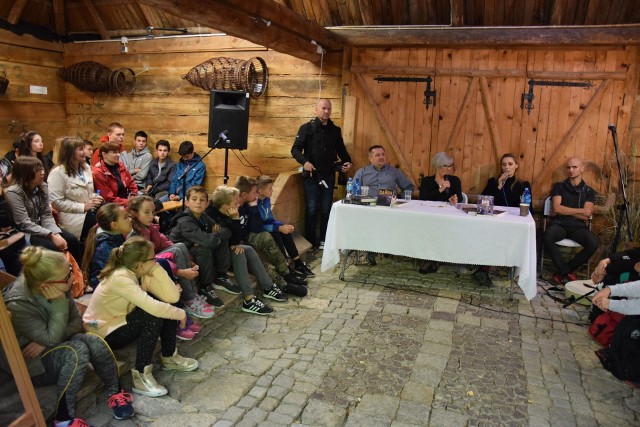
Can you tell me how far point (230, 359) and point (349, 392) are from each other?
849 mm

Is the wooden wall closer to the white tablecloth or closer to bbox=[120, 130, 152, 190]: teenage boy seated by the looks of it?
bbox=[120, 130, 152, 190]: teenage boy seated

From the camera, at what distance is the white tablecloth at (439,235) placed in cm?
455

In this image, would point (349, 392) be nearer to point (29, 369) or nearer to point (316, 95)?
point (29, 369)

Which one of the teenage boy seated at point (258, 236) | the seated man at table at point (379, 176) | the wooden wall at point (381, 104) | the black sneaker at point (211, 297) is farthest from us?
the seated man at table at point (379, 176)

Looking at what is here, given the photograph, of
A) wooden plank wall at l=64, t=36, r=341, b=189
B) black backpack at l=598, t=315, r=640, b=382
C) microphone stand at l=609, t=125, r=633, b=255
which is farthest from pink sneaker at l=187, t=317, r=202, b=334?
microphone stand at l=609, t=125, r=633, b=255

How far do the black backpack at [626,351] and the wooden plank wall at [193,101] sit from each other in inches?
161

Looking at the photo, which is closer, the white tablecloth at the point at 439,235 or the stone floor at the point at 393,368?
the stone floor at the point at 393,368

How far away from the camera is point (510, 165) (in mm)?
5773

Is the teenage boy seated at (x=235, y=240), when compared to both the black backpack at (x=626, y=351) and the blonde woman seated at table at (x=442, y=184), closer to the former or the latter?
the blonde woman seated at table at (x=442, y=184)

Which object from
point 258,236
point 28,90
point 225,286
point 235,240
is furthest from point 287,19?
point 28,90

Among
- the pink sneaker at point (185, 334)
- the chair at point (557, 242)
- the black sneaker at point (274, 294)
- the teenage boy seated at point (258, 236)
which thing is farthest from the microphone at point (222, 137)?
the chair at point (557, 242)

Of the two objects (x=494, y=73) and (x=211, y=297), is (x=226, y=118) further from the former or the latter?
(x=494, y=73)

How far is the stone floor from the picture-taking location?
2912 millimetres

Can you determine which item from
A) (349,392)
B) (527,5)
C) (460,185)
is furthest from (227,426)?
(527,5)
